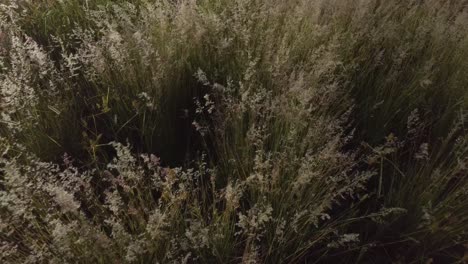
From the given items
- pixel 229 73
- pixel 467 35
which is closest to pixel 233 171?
pixel 229 73

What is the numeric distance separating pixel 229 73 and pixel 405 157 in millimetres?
964

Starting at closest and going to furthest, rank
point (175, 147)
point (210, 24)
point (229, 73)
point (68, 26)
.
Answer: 1. point (175, 147)
2. point (229, 73)
3. point (210, 24)
4. point (68, 26)

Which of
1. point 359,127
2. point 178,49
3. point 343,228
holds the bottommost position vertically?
point 343,228

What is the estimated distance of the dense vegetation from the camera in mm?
1427

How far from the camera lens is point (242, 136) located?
1747 millimetres

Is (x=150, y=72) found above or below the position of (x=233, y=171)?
above

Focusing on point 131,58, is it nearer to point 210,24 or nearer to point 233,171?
point 210,24

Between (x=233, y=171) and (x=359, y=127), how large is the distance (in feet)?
2.59

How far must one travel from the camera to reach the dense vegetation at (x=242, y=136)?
143 cm

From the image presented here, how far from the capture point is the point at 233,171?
1.71 meters

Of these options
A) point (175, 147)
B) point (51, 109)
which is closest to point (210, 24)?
point (175, 147)

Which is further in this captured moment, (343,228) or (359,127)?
(359,127)

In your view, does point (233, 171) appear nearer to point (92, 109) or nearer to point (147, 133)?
point (147, 133)

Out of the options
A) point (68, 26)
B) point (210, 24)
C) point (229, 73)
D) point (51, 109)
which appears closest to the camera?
point (51, 109)
